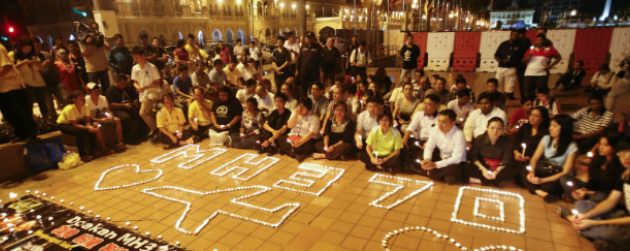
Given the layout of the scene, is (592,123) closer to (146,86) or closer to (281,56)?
(281,56)

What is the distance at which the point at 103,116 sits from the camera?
7.09 m

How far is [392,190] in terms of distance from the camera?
509 cm

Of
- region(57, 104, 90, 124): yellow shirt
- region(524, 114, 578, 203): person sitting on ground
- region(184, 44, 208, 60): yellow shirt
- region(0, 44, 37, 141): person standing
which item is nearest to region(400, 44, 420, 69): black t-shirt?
region(524, 114, 578, 203): person sitting on ground

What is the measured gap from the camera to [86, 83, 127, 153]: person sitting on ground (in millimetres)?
6957

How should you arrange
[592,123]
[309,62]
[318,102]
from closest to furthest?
[592,123] → [318,102] → [309,62]

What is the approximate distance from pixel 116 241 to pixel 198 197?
4.07 ft

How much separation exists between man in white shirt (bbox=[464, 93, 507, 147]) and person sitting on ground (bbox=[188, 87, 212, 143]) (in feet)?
16.2

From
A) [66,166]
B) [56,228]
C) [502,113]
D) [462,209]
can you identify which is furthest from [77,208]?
[502,113]

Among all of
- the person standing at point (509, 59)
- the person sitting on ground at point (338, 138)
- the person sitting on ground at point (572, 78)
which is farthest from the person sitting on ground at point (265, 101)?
the person sitting on ground at point (572, 78)

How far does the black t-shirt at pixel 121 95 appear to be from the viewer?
7586 mm

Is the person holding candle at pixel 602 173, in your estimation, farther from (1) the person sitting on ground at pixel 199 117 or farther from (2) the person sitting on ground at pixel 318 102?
(1) the person sitting on ground at pixel 199 117

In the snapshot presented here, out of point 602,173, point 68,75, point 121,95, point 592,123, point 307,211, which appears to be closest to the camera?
point 602,173

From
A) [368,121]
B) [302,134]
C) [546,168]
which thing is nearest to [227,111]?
[302,134]

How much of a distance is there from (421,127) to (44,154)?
625 cm
